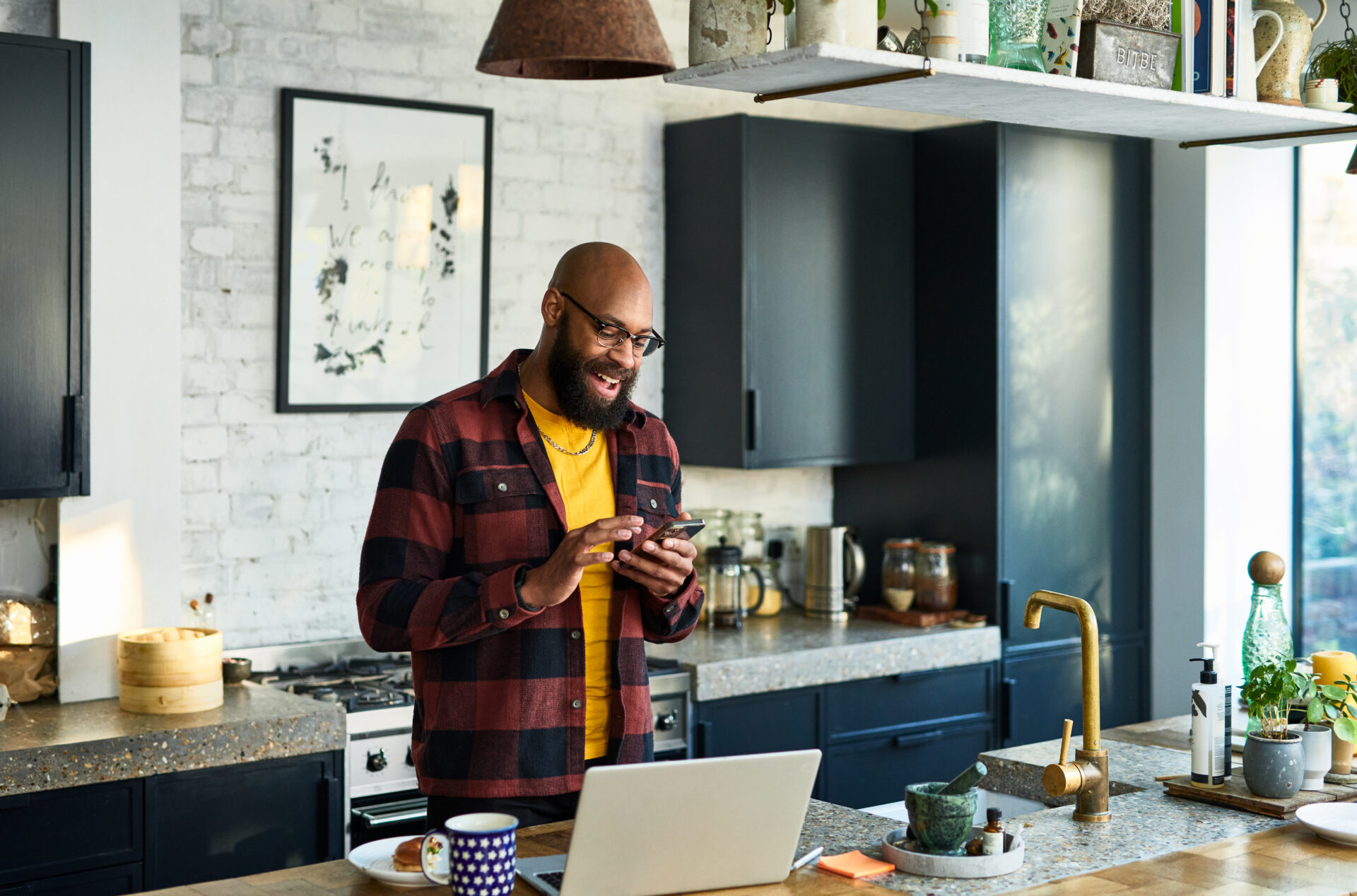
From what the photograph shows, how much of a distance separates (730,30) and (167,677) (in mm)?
1992

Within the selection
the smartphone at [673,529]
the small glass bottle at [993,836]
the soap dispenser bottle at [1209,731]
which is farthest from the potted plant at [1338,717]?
the smartphone at [673,529]

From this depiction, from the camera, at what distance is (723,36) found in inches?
81.6

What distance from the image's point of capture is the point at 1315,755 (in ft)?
8.30

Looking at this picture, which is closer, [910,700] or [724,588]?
[910,700]

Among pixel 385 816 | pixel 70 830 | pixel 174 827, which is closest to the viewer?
pixel 70 830

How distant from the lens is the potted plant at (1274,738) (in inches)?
96.0

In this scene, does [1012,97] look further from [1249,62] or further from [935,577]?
[935,577]

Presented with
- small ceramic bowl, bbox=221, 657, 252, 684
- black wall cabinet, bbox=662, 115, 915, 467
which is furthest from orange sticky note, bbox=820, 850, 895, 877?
black wall cabinet, bbox=662, 115, 915, 467

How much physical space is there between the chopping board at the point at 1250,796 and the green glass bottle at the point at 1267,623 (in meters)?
0.23

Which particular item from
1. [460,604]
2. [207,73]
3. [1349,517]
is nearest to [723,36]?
[460,604]

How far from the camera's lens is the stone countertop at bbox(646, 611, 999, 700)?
3.93 metres

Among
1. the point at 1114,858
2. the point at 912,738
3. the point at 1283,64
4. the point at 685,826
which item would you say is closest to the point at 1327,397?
the point at 912,738

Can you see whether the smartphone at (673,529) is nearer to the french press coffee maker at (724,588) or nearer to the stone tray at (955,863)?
the stone tray at (955,863)

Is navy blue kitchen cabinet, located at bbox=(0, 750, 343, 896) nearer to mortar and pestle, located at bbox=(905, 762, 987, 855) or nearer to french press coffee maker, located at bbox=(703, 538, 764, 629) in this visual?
french press coffee maker, located at bbox=(703, 538, 764, 629)
